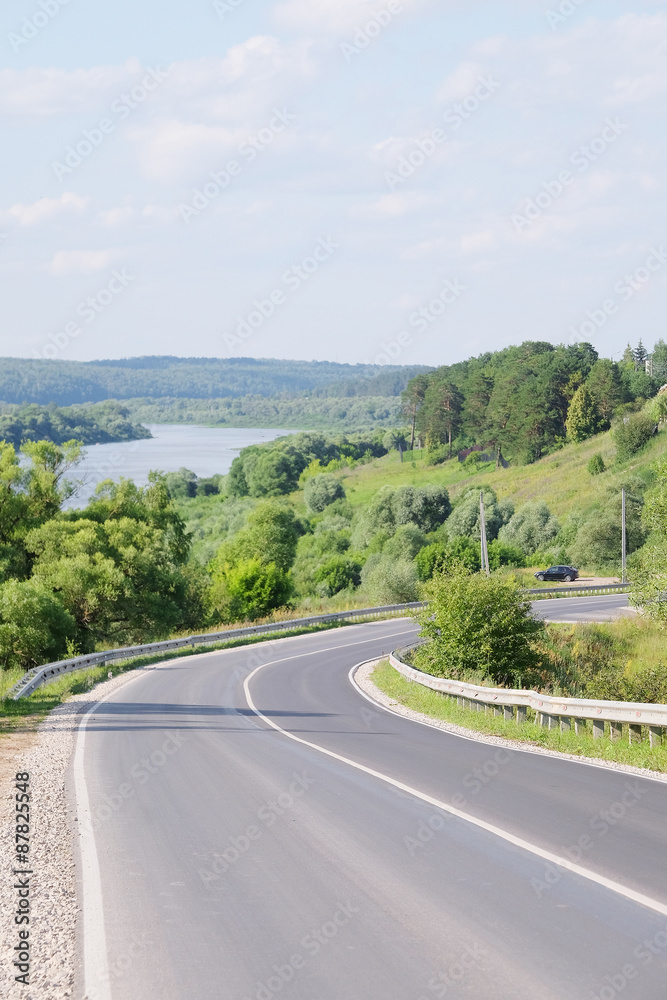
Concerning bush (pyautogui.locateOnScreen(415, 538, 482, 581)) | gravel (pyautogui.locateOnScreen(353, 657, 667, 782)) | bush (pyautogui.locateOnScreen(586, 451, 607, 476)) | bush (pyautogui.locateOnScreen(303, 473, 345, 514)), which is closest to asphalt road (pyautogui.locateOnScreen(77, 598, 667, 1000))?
gravel (pyautogui.locateOnScreen(353, 657, 667, 782))

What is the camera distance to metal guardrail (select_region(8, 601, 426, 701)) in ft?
81.8

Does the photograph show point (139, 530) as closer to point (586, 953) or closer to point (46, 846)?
point (46, 846)

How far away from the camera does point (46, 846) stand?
28.4ft

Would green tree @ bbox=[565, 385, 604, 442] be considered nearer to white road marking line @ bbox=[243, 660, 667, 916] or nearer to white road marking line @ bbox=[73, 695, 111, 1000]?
white road marking line @ bbox=[243, 660, 667, 916]

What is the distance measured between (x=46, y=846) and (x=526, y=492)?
3463 inches

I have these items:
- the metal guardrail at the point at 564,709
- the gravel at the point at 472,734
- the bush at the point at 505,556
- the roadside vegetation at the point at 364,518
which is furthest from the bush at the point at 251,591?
the metal guardrail at the point at 564,709

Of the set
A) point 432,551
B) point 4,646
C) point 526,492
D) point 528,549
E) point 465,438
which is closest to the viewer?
point 4,646

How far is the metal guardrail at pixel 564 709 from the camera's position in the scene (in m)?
13.3

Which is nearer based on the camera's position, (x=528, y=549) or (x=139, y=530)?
(x=139, y=530)

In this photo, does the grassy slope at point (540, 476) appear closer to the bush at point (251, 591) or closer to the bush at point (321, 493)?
the bush at point (321, 493)

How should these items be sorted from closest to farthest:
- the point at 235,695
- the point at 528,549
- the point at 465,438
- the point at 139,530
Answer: the point at 235,695 < the point at 139,530 < the point at 528,549 < the point at 465,438

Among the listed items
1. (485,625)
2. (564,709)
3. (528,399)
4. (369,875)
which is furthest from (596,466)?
(369,875)

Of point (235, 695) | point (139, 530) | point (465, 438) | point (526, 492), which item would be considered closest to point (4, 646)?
point (235, 695)

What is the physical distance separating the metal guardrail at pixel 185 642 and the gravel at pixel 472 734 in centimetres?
537
